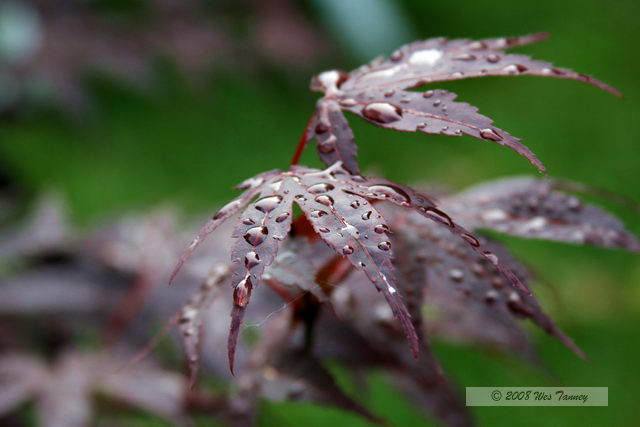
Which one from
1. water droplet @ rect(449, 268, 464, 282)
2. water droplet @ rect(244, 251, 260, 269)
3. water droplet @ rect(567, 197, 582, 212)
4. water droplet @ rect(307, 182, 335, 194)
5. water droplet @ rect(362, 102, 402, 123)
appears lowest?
water droplet @ rect(449, 268, 464, 282)

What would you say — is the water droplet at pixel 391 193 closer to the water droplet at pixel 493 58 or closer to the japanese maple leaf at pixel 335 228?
the japanese maple leaf at pixel 335 228

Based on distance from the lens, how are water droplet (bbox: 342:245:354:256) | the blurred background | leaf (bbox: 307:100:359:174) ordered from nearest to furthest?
water droplet (bbox: 342:245:354:256)
leaf (bbox: 307:100:359:174)
the blurred background

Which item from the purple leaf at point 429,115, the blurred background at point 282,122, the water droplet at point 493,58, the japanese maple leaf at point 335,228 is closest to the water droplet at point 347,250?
the japanese maple leaf at point 335,228

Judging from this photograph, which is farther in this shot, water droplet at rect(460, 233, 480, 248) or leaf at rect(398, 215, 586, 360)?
leaf at rect(398, 215, 586, 360)

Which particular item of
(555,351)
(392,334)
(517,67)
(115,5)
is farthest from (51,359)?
(115,5)

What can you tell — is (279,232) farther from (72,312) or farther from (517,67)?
(72,312)

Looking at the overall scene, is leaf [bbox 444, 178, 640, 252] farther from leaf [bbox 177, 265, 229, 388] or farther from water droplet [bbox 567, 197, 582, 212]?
leaf [bbox 177, 265, 229, 388]

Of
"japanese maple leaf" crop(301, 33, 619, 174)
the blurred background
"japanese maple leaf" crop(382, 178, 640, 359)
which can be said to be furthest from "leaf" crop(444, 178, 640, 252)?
the blurred background
